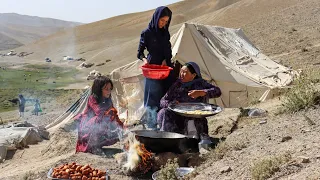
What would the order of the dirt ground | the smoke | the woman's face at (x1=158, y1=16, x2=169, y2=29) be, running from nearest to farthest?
the dirt ground
the woman's face at (x1=158, y1=16, x2=169, y2=29)
the smoke

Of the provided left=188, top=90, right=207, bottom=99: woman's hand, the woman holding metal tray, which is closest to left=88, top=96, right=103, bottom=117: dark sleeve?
the woman holding metal tray

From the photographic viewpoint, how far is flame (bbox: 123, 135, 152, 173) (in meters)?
3.94

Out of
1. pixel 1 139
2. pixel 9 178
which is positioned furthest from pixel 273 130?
pixel 1 139

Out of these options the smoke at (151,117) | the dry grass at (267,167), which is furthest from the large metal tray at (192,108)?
the dry grass at (267,167)

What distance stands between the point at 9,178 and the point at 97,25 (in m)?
70.2

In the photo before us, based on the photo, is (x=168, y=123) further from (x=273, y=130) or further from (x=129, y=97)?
(x=129, y=97)

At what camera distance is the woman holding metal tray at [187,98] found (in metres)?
4.68

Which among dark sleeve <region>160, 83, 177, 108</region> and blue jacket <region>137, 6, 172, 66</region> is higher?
blue jacket <region>137, 6, 172, 66</region>

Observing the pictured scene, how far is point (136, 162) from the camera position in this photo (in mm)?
3928

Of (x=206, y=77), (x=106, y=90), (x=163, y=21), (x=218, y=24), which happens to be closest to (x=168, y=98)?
(x=106, y=90)

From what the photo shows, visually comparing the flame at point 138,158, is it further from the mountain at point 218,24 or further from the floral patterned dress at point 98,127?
the mountain at point 218,24

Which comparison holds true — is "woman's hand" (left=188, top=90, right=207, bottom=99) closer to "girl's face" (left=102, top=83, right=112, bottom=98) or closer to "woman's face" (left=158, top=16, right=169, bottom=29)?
"girl's face" (left=102, top=83, right=112, bottom=98)

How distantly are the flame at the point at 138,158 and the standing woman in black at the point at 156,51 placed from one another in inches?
63.9

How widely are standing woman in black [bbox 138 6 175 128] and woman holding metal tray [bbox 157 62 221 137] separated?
0.64 meters
